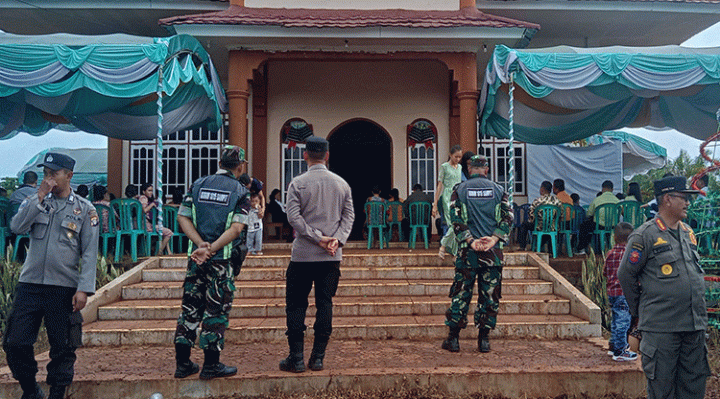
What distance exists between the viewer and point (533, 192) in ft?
39.0

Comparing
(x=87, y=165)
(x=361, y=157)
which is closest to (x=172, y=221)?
(x=361, y=157)

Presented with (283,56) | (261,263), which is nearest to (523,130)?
(283,56)

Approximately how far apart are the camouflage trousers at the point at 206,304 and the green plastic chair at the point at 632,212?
6.21 meters

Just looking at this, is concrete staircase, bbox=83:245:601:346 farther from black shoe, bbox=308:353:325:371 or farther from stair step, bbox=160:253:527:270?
black shoe, bbox=308:353:325:371

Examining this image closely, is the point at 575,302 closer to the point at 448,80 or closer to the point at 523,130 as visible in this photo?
the point at 523,130

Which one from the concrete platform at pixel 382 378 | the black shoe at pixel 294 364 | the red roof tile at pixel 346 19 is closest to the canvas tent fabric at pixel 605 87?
the red roof tile at pixel 346 19

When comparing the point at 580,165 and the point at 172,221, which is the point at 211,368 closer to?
the point at 172,221

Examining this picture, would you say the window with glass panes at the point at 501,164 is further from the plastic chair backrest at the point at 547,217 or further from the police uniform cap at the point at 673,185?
the police uniform cap at the point at 673,185

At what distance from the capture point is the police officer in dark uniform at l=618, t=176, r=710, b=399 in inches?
126

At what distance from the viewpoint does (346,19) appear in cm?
941

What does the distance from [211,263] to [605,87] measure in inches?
265

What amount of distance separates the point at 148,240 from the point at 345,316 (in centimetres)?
339

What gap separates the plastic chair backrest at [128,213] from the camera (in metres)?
7.57

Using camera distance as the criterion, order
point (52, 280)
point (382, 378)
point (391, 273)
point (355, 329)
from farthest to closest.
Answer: point (391, 273) → point (355, 329) → point (382, 378) → point (52, 280)
